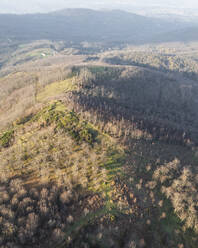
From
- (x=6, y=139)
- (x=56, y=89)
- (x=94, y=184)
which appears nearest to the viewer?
(x=94, y=184)

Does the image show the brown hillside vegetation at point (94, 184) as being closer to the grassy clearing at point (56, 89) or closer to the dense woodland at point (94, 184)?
the dense woodland at point (94, 184)

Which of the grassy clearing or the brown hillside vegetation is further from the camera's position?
the grassy clearing

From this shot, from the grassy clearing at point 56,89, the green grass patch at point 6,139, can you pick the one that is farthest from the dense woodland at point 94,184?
the grassy clearing at point 56,89

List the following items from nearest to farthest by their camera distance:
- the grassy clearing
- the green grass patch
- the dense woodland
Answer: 1. the dense woodland
2. the green grass patch
3. the grassy clearing

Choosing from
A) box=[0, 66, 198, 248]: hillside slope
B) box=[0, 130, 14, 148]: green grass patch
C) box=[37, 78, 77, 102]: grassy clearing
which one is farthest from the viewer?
box=[37, 78, 77, 102]: grassy clearing

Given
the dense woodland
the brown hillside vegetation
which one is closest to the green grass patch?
the brown hillside vegetation

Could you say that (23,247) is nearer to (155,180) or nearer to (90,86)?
(155,180)

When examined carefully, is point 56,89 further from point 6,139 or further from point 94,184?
point 94,184

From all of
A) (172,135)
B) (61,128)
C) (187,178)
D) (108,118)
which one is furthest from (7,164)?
(172,135)

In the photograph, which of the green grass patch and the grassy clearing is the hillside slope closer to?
the green grass patch

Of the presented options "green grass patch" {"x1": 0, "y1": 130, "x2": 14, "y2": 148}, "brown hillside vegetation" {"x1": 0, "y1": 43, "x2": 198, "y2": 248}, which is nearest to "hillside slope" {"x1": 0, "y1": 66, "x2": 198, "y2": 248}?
"green grass patch" {"x1": 0, "y1": 130, "x2": 14, "y2": 148}

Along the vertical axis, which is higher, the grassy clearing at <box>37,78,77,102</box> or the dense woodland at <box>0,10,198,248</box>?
the grassy clearing at <box>37,78,77,102</box>

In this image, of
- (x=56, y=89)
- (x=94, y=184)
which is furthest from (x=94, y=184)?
(x=56, y=89)
